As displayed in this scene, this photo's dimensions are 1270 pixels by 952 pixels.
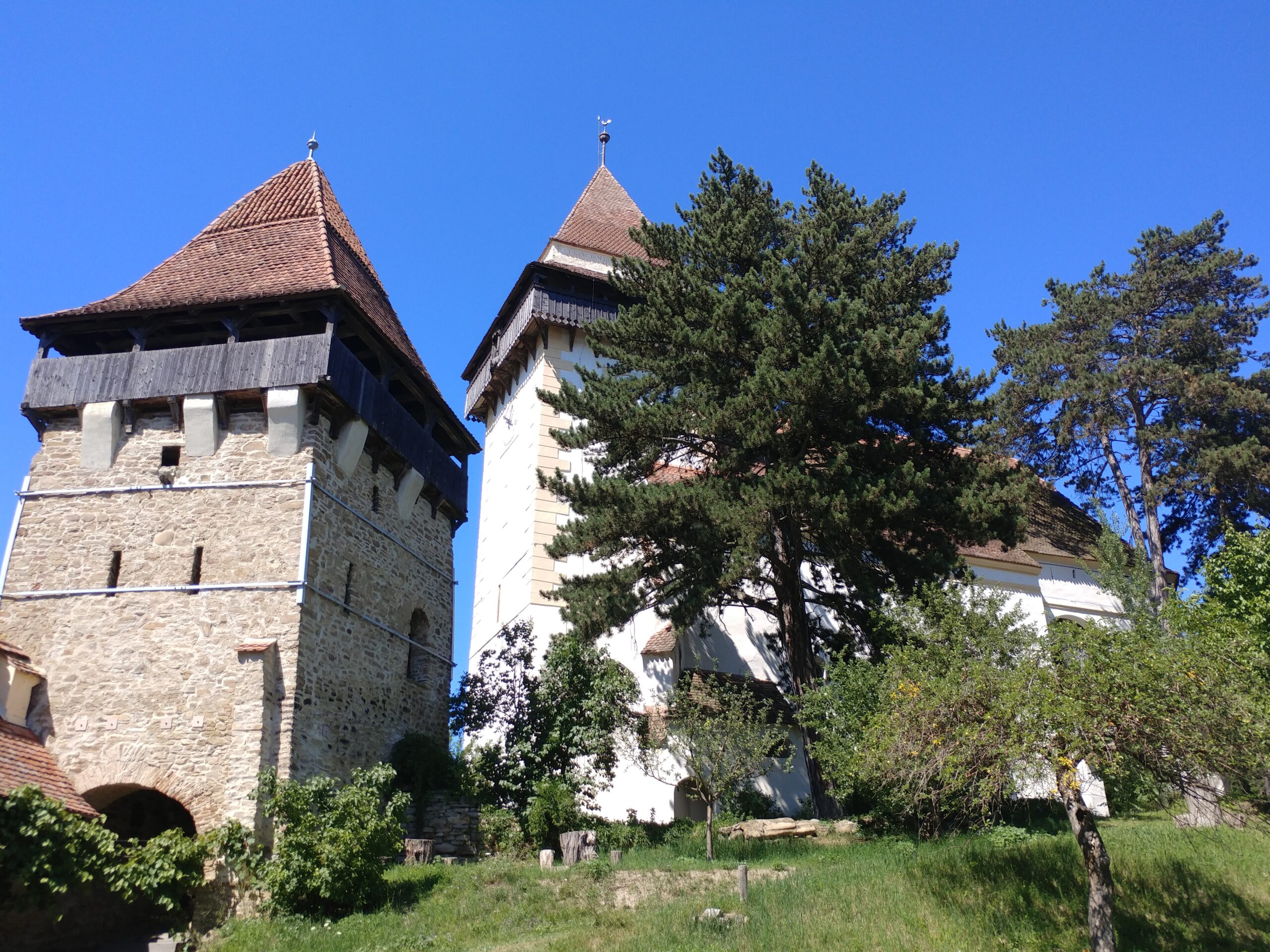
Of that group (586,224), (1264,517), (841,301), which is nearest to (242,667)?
(841,301)

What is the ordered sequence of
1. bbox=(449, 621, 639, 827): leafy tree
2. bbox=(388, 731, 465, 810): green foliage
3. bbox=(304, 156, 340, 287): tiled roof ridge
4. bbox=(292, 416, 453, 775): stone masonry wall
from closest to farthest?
bbox=(292, 416, 453, 775): stone masonry wall < bbox=(388, 731, 465, 810): green foliage < bbox=(449, 621, 639, 827): leafy tree < bbox=(304, 156, 340, 287): tiled roof ridge

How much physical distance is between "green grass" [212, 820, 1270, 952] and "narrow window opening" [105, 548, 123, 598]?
566 centimetres

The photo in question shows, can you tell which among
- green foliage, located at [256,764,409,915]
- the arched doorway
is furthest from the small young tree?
the arched doorway

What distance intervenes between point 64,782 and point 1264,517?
86.4 feet

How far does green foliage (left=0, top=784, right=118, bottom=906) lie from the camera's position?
11.7 meters

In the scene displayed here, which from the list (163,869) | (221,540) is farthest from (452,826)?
(221,540)

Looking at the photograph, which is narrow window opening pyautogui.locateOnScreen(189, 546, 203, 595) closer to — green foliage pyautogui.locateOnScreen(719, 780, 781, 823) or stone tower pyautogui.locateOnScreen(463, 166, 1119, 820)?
stone tower pyautogui.locateOnScreen(463, 166, 1119, 820)

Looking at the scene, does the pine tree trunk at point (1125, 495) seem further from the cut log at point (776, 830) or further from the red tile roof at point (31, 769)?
the red tile roof at point (31, 769)

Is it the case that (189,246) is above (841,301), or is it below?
above

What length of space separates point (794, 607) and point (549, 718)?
4.69m

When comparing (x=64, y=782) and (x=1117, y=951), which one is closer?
(x=1117, y=951)

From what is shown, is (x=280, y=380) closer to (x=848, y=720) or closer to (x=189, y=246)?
(x=189, y=246)

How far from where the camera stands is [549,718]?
17.2 meters

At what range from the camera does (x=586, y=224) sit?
28328 millimetres
